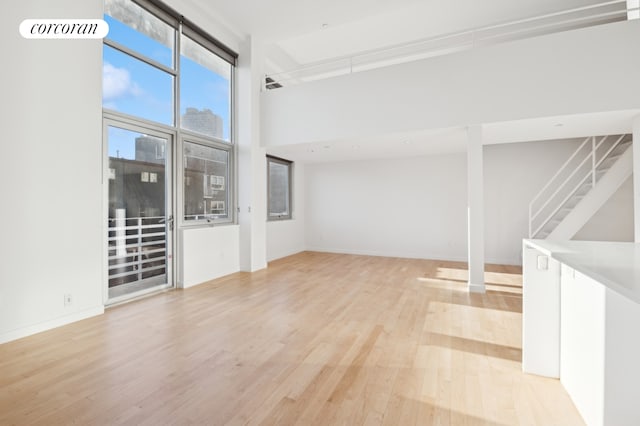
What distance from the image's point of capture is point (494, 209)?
20.5ft

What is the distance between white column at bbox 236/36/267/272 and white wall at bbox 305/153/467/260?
2.70 metres

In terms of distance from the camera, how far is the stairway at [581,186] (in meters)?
4.84

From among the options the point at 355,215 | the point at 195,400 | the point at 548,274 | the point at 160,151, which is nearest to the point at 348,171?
the point at 355,215

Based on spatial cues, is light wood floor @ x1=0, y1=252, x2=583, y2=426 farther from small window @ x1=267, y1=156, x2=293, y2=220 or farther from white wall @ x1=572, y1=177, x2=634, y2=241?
small window @ x1=267, y1=156, x2=293, y2=220

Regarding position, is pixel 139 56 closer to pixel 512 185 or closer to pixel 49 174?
pixel 49 174

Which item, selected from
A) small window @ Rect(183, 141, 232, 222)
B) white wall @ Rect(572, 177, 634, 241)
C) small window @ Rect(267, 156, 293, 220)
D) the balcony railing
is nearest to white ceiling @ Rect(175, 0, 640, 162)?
small window @ Rect(267, 156, 293, 220)

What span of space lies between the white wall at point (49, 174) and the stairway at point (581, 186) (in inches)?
265

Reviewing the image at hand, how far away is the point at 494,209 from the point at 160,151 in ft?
20.9

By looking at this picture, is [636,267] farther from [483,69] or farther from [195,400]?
[483,69]

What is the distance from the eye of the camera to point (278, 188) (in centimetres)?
752

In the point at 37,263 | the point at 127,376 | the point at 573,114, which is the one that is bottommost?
the point at 127,376

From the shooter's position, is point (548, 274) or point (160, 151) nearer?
point (548, 274)

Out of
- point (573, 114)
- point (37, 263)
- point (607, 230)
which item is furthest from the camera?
point (607, 230)

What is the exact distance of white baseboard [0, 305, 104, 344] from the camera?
267cm
